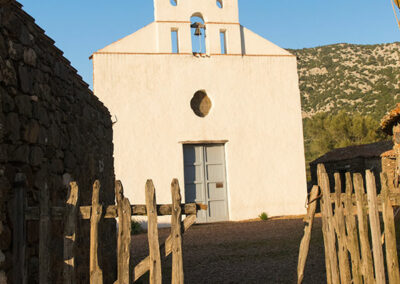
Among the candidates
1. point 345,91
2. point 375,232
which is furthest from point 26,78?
point 345,91

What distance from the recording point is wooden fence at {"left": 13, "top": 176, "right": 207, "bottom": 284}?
2.90 meters

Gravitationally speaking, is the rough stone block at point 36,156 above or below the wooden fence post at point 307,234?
above

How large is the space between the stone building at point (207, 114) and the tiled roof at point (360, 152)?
16.5ft

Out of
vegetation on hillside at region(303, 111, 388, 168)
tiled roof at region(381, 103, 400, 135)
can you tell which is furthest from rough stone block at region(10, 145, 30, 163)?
vegetation on hillside at region(303, 111, 388, 168)

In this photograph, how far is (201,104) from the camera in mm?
13234

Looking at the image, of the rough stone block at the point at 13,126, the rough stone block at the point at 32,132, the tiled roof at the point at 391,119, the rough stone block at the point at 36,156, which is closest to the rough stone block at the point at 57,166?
the rough stone block at the point at 36,156

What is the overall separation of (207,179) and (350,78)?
35289 mm

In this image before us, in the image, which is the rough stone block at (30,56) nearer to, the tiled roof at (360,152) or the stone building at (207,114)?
the stone building at (207,114)

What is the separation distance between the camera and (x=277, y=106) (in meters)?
13.5

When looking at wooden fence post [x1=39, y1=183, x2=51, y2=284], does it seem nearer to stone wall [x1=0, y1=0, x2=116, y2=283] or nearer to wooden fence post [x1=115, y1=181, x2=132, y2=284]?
stone wall [x1=0, y1=0, x2=116, y2=283]

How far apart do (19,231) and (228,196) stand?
33.7 feet

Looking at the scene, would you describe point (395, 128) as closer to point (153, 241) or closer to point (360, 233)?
point (360, 233)

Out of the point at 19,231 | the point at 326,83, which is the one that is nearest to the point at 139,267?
the point at 19,231

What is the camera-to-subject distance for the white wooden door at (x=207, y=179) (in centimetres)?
1284
